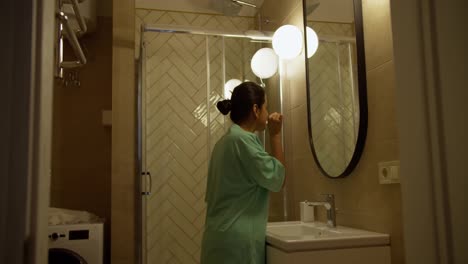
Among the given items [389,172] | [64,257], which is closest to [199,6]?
[64,257]

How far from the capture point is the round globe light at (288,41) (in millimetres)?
2484

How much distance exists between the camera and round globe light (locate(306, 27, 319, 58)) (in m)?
2.30

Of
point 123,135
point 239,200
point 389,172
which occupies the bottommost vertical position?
point 239,200

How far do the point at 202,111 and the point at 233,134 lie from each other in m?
1.64

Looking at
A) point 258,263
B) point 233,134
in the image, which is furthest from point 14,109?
point 258,263

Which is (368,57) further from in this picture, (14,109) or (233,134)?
(14,109)

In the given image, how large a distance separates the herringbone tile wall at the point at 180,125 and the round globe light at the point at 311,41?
881 mm

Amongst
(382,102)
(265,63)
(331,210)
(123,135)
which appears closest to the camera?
(382,102)

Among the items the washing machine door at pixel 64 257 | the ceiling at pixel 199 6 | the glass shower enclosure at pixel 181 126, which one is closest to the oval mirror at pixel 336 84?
the glass shower enclosure at pixel 181 126

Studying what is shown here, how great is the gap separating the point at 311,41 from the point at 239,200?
1.12 metres

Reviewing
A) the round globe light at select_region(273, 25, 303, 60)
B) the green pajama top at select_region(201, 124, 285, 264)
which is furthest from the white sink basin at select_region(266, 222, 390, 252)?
the round globe light at select_region(273, 25, 303, 60)

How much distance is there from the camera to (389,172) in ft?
5.11

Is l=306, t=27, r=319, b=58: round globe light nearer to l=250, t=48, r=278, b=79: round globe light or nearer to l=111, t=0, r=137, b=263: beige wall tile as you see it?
l=250, t=48, r=278, b=79: round globe light

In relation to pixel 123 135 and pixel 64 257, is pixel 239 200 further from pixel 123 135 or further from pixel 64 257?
pixel 64 257
